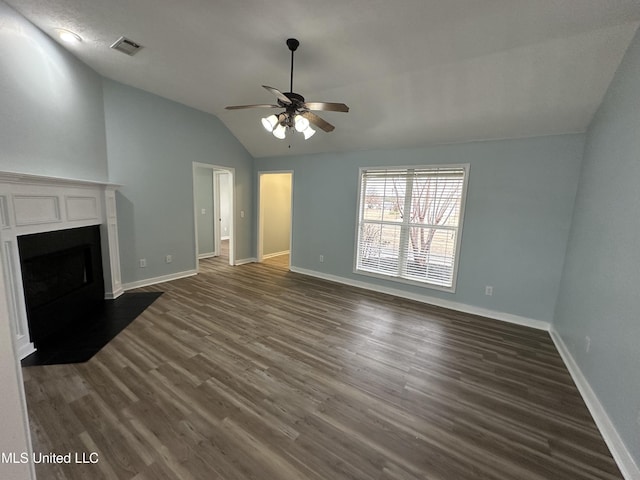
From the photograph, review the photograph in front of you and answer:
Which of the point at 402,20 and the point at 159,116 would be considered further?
the point at 159,116

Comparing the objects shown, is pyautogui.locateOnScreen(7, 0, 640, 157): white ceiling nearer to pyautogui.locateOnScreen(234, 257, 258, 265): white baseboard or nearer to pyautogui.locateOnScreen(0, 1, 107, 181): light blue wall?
pyautogui.locateOnScreen(0, 1, 107, 181): light blue wall

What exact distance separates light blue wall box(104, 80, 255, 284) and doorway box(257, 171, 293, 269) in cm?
128

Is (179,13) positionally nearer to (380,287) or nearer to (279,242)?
(380,287)

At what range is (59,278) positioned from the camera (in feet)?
9.63

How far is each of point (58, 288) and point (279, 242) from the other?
14.3 feet

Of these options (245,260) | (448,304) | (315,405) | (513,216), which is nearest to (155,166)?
(245,260)

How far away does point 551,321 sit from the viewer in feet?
10.5

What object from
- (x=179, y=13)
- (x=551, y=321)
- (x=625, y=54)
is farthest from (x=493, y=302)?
(x=179, y=13)

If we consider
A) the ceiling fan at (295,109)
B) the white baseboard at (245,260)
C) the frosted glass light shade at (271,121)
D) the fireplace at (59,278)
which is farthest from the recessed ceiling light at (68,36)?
the white baseboard at (245,260)

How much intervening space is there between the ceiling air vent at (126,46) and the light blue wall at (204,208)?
10.5 feet

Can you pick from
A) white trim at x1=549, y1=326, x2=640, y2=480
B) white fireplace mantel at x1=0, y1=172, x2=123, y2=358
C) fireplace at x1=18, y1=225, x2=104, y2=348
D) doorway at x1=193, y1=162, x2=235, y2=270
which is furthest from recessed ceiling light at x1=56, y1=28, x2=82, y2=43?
white trim at x1=549, y1=326, x2=640, y2=480

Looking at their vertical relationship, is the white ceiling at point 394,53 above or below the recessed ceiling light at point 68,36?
below

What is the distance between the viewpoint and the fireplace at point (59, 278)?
252 cm

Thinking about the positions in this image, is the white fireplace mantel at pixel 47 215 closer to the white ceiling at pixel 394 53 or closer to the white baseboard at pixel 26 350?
the white baseboard at pixel 26 350
